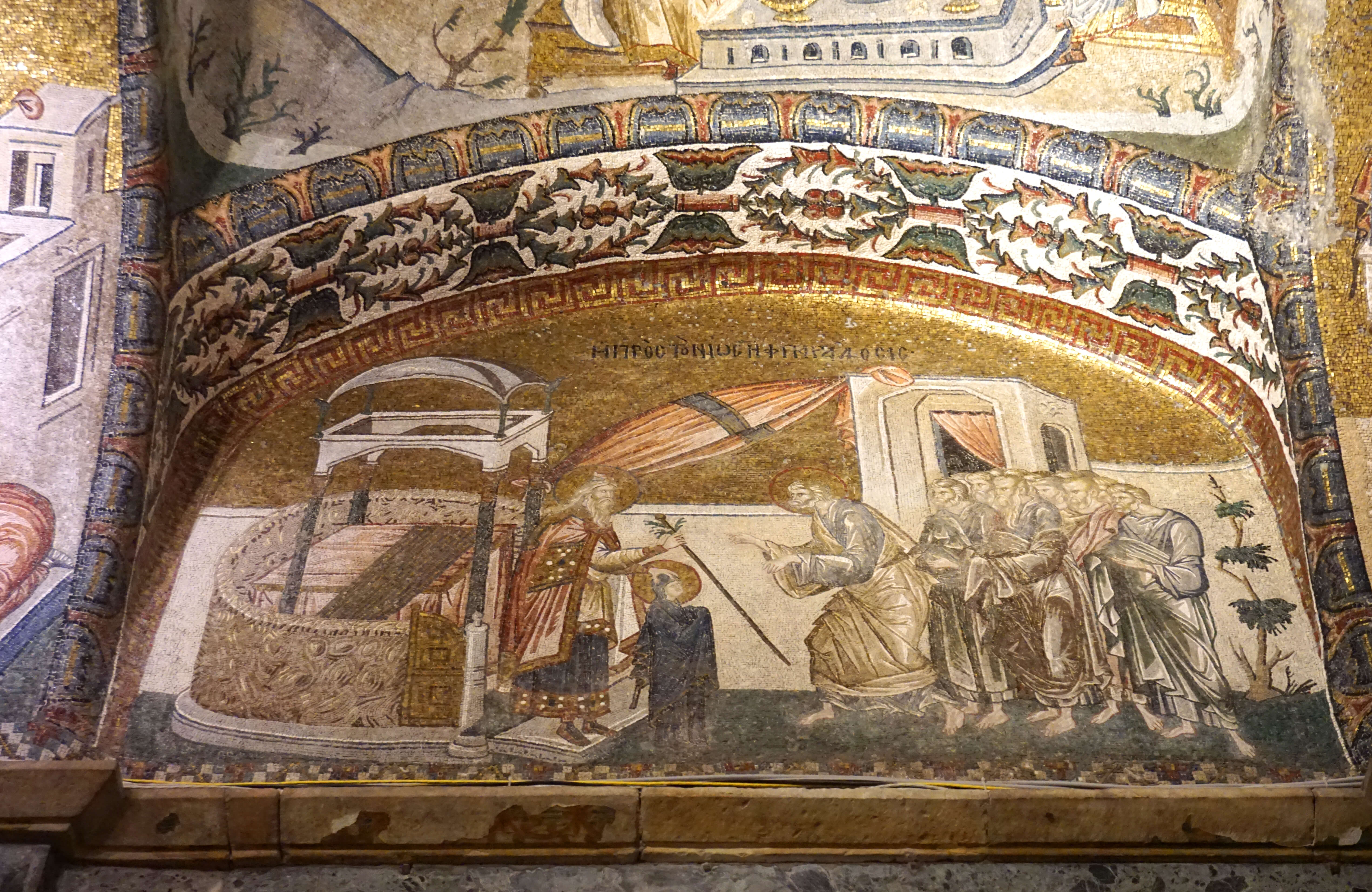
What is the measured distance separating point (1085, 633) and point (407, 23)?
13.9 feet

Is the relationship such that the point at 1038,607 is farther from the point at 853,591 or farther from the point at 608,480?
the point at 608,480

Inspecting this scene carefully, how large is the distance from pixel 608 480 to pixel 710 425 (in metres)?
0.59

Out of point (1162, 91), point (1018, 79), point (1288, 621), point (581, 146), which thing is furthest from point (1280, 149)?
point (581, 146)

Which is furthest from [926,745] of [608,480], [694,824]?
[608,480]

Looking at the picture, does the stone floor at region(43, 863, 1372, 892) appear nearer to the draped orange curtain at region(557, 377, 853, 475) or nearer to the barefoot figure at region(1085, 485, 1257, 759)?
the barefoot figure at region(1085, 485, 1257, 759)

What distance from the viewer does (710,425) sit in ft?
23.4

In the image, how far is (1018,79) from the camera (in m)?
7.32

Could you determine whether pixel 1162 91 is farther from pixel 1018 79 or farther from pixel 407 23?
pixel 407 23

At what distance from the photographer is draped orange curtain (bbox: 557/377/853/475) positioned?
698 centimetres

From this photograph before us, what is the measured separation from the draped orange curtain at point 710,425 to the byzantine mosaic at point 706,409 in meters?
0.02

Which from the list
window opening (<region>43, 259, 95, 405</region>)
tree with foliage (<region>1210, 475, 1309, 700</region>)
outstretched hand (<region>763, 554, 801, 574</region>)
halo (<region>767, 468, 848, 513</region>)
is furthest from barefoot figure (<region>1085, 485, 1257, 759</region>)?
window opening (<region>43, 259, 95, 405</region>)

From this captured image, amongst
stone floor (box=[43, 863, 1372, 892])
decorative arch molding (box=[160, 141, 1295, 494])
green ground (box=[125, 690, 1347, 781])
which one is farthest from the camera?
decorative arch molding (box=[160, 141, 1295, 494])

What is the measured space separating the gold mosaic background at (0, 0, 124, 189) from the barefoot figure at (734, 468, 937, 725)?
3.48 metres

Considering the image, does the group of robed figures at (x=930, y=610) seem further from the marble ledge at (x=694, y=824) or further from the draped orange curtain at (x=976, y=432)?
the marble ledge at (x=694, y=824)
